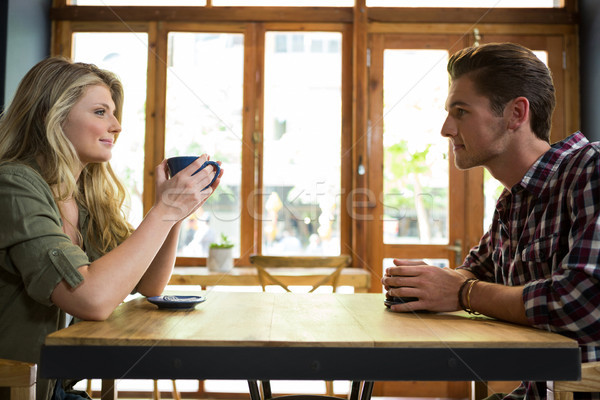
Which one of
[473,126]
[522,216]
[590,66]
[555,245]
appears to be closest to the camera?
[555,245]

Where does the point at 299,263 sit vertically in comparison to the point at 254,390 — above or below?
above

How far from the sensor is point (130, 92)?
136 inches

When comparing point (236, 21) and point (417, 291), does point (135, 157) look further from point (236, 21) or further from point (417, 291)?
point (417, 291)

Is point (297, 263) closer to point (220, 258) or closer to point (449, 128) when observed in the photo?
point (220, 258)

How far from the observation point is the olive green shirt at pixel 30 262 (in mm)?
1012

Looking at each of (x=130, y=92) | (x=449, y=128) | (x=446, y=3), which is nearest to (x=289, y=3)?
(x=446, y=3)

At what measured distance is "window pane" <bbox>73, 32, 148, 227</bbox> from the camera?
11.3 ft

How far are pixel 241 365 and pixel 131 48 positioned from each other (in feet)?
10.2

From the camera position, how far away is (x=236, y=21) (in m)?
3.44

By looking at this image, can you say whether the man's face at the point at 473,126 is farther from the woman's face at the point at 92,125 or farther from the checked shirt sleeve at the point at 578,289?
the woman's face at the point at 92,125

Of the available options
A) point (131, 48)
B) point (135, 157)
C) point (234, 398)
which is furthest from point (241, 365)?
point (131, 48)

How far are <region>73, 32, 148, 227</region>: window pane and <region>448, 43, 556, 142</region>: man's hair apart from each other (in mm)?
2584

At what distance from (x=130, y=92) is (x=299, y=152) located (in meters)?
1.18

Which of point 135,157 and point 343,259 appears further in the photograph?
point 135,157
